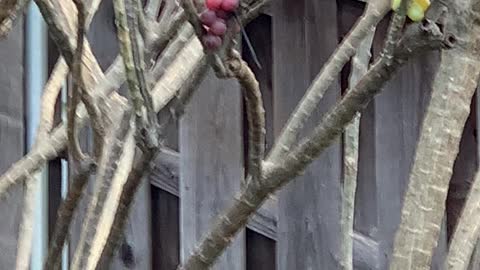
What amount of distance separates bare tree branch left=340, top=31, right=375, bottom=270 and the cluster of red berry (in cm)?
39

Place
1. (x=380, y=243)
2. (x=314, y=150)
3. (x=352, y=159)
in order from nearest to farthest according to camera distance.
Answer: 1. (x=314, y=150)
2. (x=352, y=159)
3. (x=380, y=243)

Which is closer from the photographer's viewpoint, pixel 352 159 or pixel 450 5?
pixel 450 5

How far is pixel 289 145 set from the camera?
1.02 meters

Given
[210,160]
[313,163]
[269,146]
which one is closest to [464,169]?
[313,163]

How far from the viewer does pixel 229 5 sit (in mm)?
779

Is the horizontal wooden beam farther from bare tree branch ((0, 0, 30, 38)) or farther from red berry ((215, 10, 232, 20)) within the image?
red berry ((215, 10, 232, 20))

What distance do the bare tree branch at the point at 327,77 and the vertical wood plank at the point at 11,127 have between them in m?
1.02

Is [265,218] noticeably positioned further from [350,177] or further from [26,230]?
[350,177]

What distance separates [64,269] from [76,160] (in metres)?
1.16

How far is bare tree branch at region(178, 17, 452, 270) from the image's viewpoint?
→ 0.76 metres

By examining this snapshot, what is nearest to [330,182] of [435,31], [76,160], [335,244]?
[335,244]

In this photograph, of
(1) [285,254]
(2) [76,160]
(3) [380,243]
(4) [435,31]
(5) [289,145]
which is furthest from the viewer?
(1) [285,254]

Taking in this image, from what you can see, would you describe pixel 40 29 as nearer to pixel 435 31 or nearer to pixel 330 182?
pixel 330 182

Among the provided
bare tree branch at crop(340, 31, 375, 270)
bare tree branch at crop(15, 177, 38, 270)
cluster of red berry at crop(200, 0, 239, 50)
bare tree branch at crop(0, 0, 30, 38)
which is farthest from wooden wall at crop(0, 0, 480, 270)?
cluster of red berry at crop(200, 0, 239, 50)
